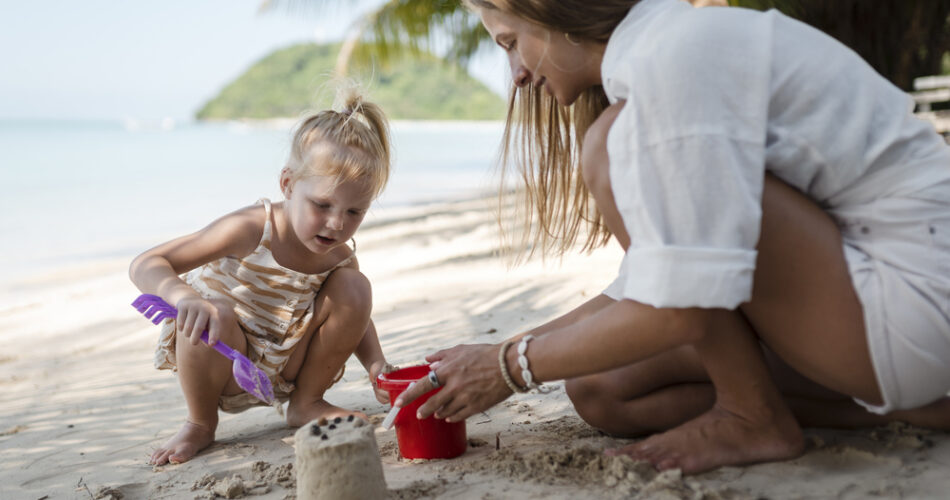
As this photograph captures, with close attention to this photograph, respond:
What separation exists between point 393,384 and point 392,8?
→ 29.9ft

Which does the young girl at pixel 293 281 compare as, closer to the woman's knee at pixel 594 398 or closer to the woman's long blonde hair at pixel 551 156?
the woman's long blonde hair at pixel 551 156

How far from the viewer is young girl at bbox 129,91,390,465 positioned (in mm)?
2410

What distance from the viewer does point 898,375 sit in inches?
60.8

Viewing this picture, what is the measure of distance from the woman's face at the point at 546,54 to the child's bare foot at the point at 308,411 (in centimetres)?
126

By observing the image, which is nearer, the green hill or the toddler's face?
the toddler's face

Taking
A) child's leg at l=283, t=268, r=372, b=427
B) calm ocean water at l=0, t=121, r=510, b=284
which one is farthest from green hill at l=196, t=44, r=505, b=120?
child's leg at l=283, t=268, r=372, b=427

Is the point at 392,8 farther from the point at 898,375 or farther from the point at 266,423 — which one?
the point at 898,375

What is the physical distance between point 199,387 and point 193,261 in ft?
1.26

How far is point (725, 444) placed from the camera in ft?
5.64

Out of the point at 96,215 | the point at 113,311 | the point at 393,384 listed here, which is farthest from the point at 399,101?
the point at 393,384

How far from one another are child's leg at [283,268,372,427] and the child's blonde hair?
0.33 metres

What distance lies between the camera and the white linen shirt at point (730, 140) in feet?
4.50

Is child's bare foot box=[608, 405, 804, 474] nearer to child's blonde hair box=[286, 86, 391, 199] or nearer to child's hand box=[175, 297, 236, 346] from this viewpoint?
child's hand box=[175, 297, 236, 346]

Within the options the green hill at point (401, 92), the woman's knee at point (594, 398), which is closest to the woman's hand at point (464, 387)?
the woman's knee at point (594, 398)
